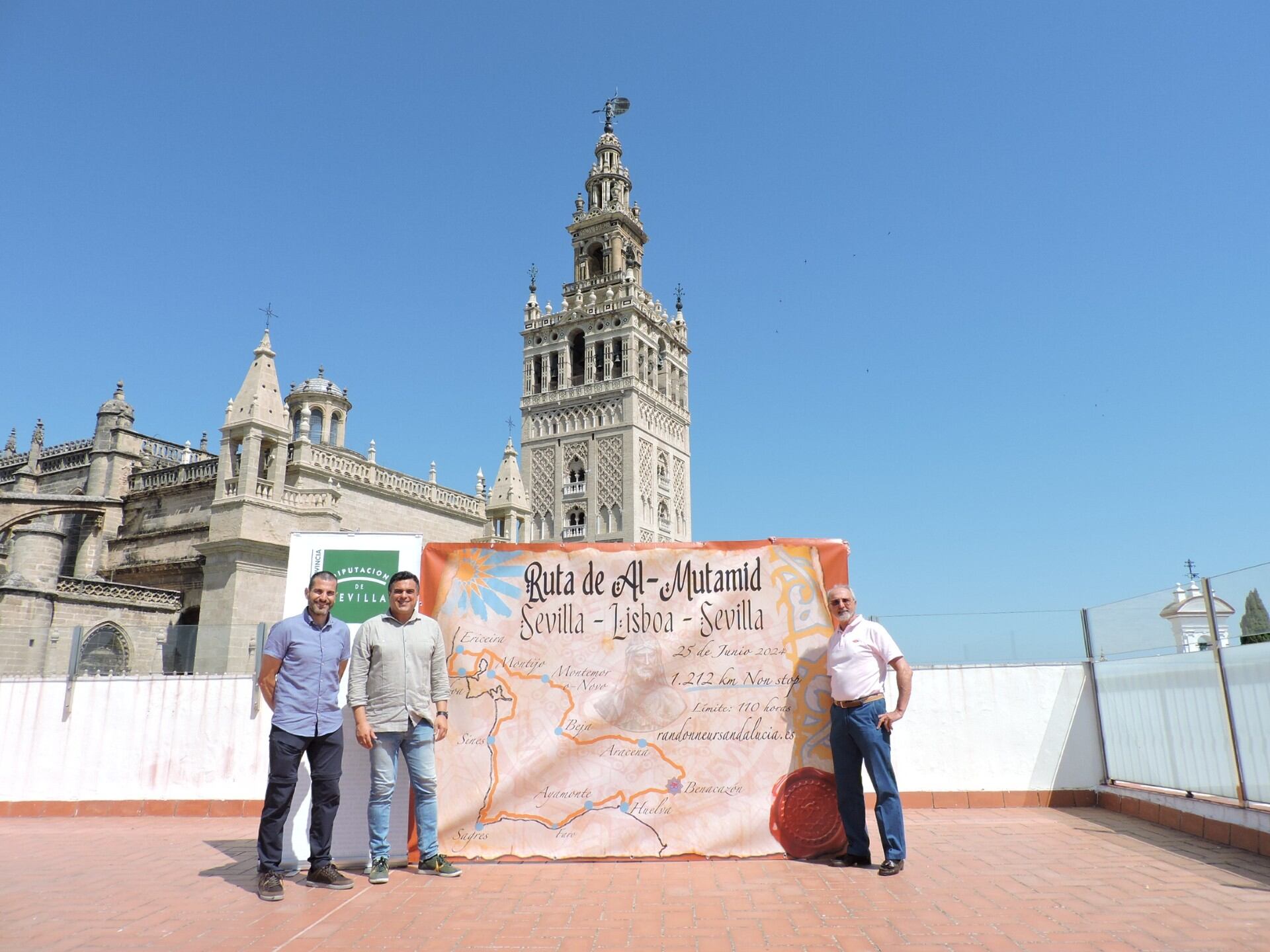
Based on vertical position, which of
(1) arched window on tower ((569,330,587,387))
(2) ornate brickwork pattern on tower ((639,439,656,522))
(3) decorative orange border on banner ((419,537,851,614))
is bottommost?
(3) decorative orange border on banner ((419,537,851,614))

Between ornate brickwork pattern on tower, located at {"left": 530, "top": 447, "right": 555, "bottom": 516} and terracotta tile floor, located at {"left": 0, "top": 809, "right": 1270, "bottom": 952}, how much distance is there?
4630cm

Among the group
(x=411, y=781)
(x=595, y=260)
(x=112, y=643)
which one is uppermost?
(x=595, y=260)

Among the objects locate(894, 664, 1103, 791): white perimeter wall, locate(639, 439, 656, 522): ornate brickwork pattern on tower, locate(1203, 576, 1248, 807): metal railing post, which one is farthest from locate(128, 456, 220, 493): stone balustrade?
locate(639, 439, 656, 522): ornate brickwork pattern on tower

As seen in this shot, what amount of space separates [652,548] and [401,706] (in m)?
2.29

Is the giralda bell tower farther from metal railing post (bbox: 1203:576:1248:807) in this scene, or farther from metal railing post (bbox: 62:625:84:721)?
metal railing post (bbox: 1203:576:1248:807)

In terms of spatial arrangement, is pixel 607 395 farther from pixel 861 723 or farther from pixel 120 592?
pixel 861 723

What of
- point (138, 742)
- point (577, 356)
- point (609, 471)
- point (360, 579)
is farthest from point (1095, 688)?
point (577, 356)

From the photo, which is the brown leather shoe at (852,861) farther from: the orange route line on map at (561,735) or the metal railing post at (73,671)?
the metal railing post at (73,671)

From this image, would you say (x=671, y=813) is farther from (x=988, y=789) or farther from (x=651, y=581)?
(x=988, y=789)

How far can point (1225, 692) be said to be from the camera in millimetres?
6582

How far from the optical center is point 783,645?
6.54 m

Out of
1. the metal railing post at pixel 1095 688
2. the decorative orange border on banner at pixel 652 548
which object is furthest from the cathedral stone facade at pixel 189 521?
the metal railing post at pixel 1095 688

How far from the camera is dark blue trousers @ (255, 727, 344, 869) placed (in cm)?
540

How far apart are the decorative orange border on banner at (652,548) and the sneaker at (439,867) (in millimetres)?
1813
